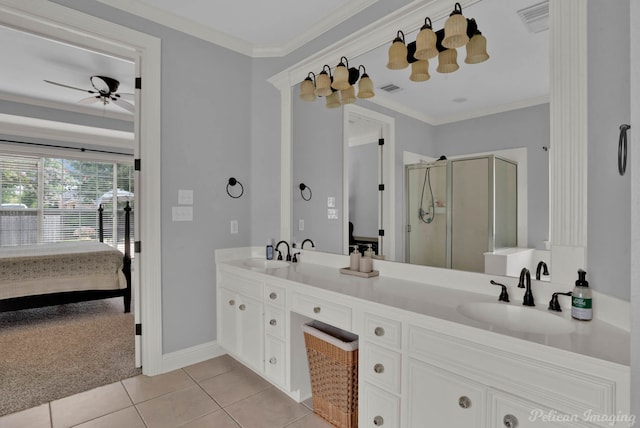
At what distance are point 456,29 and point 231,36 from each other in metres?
1.94

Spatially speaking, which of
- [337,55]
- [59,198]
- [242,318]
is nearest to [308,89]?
[337,55]

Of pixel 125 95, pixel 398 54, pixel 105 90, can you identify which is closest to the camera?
pixel 398 54

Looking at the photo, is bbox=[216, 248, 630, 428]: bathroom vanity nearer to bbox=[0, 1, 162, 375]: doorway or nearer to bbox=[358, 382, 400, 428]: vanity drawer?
bbox=[358, 382, 400, 428]: vanity drawer

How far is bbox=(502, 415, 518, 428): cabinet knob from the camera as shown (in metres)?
1.12

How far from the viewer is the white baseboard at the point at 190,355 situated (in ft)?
8.37

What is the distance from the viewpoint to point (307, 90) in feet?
8.52

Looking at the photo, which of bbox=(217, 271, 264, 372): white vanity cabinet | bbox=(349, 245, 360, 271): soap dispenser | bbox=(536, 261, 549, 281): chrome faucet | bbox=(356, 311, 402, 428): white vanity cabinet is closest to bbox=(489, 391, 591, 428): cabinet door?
bbox=(356, 311, 402, 428): white vanity cabinet

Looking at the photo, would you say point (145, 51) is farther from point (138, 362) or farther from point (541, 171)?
point (541, 171)

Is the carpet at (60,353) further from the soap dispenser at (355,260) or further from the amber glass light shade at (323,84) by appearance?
the amber glass light shade at (323,84)

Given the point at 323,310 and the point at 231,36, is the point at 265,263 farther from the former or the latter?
the point at 231,36

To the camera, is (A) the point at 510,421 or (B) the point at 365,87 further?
(B) the point at 365,87

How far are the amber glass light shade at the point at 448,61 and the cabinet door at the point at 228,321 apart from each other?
82.8 inches

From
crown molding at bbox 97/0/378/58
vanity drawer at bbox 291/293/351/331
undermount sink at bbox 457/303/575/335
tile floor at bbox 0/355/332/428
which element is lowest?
tile floor at bbox 0/355/332/428

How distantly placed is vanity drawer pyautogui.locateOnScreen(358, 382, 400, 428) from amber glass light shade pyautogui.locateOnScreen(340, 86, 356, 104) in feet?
5.94
